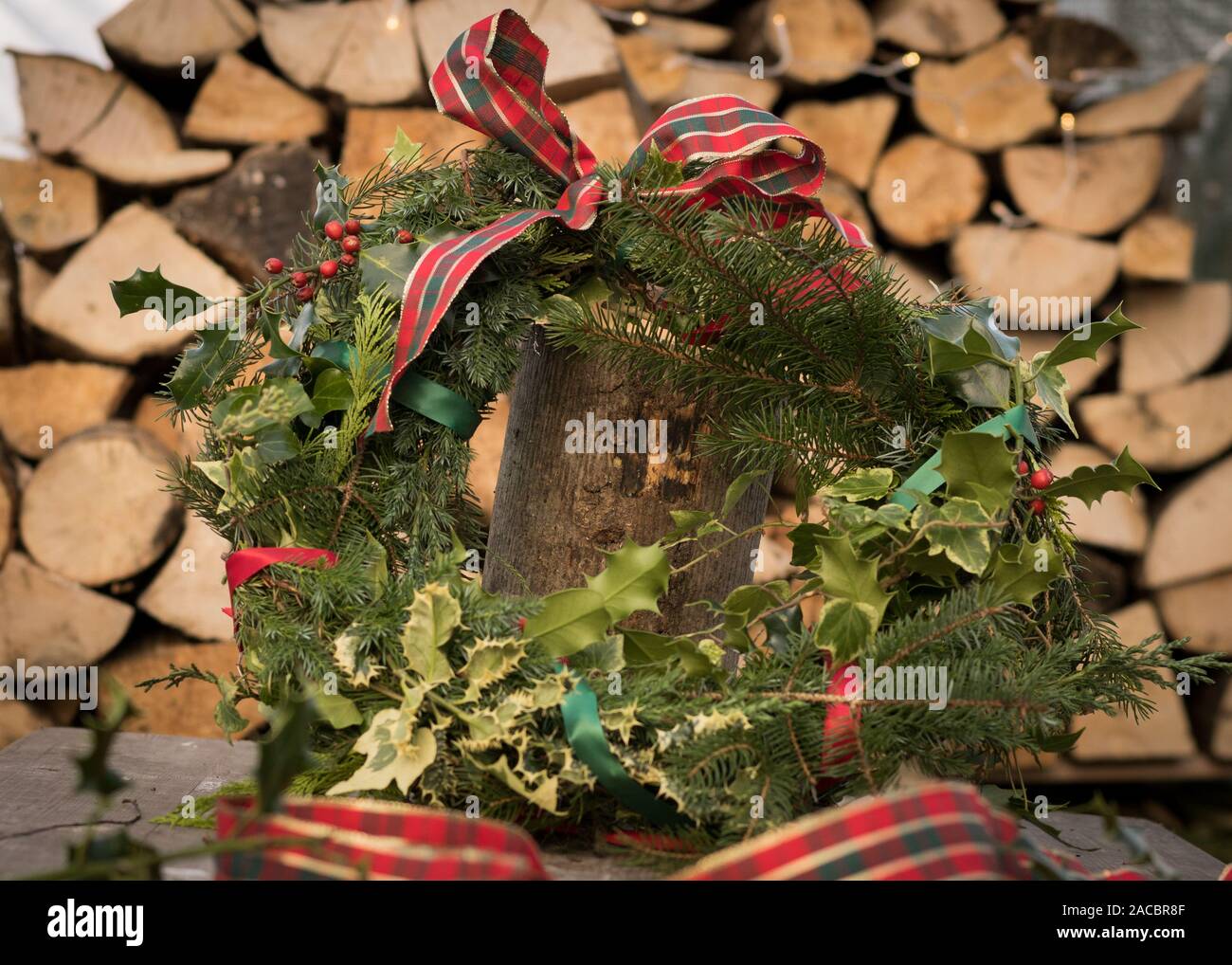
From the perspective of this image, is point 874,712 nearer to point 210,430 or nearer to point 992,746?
point 992,746

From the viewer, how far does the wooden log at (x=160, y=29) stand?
1486mm

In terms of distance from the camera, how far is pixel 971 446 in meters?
0.63

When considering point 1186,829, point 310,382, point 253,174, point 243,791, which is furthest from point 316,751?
point 1186,829

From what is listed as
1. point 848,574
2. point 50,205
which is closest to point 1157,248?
point 848,574

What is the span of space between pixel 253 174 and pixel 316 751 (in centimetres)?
105

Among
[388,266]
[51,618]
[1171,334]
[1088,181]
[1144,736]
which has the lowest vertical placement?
[1144,736]

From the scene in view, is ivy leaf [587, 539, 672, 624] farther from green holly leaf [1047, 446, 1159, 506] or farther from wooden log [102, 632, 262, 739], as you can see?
wooden log [102, 632, 262, 739]

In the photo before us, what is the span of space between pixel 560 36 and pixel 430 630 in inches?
43.8

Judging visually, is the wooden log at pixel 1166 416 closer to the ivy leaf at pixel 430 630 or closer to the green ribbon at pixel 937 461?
the green ribbon at pixel 937 461

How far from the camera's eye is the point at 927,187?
1585 mm

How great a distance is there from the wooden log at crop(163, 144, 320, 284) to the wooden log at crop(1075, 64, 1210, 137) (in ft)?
3.69

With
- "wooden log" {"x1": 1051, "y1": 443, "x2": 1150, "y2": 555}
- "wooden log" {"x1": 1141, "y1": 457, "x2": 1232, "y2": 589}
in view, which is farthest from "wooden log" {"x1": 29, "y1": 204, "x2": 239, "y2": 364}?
"wooden log" {"x1": 1141, "y1": 457, "x2": 1232, "y2": 589}

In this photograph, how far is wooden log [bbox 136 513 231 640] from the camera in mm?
1486

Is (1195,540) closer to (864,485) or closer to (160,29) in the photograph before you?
(864,485)
